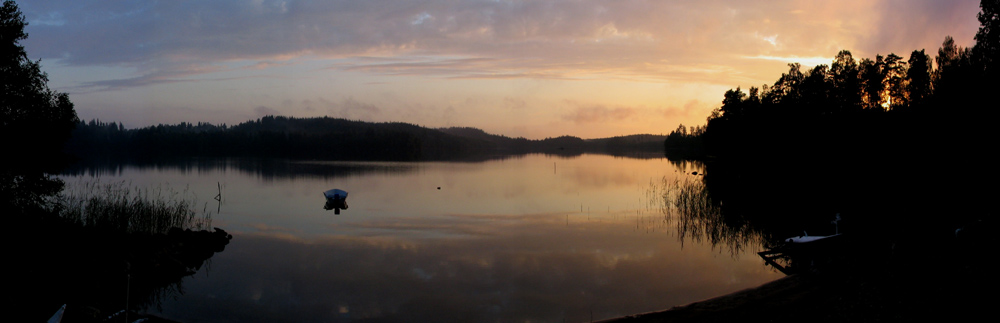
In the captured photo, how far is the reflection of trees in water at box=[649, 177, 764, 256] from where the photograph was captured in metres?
19.0

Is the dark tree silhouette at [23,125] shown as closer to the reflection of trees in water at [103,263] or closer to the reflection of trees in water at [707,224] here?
the reflection of trees in water at [103,263]

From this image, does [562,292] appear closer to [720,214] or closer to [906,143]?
[720,214]

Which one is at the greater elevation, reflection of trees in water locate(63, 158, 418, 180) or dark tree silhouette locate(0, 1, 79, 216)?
dark tree silhouette locate(0, 1, 79, 216)

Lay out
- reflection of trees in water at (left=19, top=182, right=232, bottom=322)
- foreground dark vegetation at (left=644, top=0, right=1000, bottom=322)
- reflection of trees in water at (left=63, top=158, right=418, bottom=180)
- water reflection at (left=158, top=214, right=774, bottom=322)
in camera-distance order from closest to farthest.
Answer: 1. foreground dark vegetation at (left=644, top=0, right=1000, bottom=322)
2. water reflection at (left=158, top=214, right=774, bottom=322)
3. reflection of trees in water at (left=19, top=182, right=232, bottom=322)
4. reflection of trees in water at (left=63, top=158, right=418, bottom=180)

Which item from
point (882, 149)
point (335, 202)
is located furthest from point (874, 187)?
point (335, 202)

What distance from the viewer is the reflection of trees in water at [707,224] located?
62.3ft

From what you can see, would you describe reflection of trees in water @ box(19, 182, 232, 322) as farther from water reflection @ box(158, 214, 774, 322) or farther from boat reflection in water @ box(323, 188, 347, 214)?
boat reflection in water @ box(323, 188, 347, 214)

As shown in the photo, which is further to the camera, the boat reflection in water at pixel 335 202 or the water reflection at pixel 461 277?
the boat reflection in water at pixel 335 202

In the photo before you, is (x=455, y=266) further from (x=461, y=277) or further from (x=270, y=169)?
(x=270, y=169)

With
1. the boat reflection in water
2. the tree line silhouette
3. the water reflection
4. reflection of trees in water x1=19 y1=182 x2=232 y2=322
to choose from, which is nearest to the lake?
the water reflection

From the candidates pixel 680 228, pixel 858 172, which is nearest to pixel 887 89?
pixel 858 172

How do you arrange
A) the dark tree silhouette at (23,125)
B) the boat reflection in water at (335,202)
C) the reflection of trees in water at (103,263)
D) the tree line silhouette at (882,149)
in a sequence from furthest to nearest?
the boat reflection in water at (335,202), the tree line silhouette at (882,149), the dark tree silhouette at (23,125), the reflection of trees in water at (103,263)

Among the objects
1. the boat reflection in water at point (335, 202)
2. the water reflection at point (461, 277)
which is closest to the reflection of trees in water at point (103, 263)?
the water reflection at point (461, 277)

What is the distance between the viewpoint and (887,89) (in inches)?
1841
